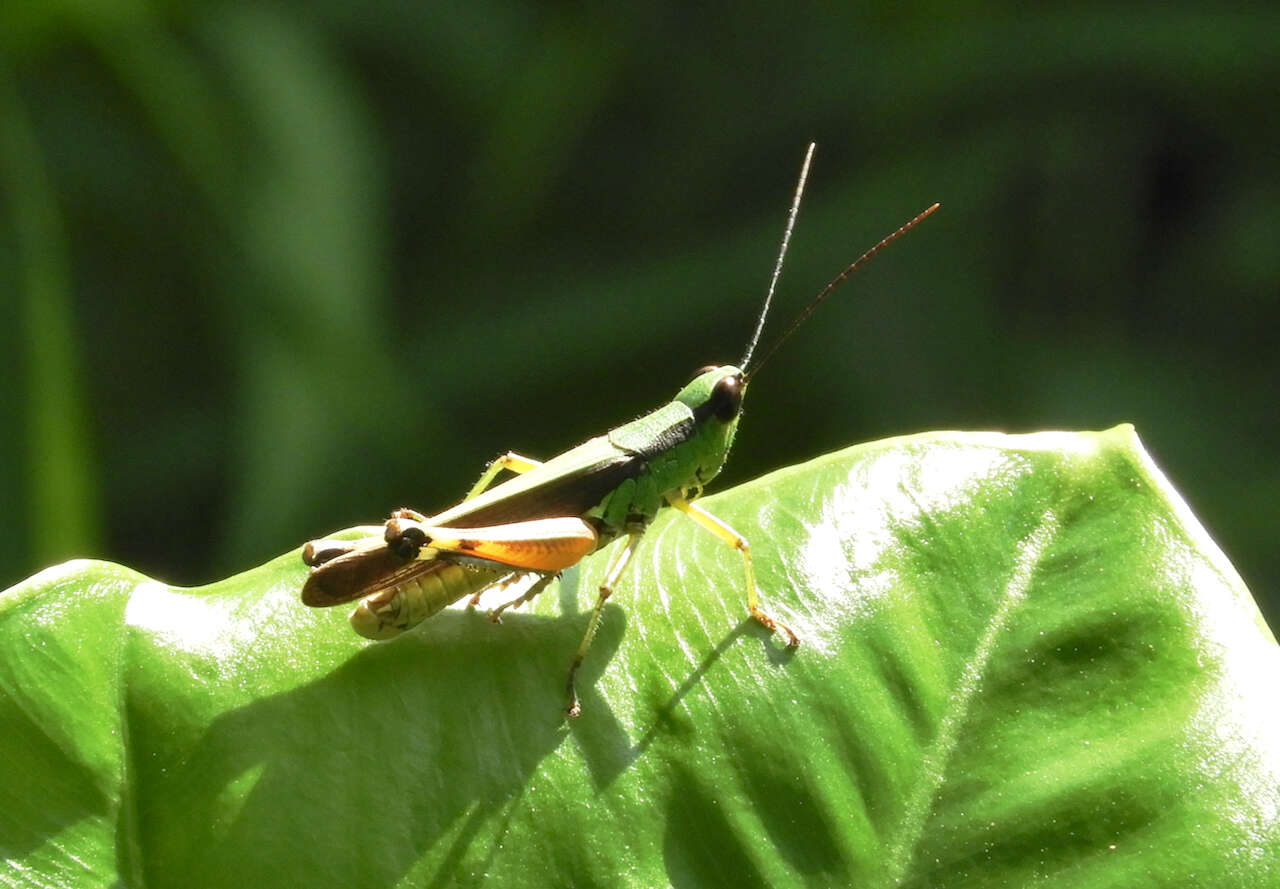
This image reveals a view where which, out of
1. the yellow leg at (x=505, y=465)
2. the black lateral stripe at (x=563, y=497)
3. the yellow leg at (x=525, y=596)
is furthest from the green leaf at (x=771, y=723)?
the yellow leg at (x=505, y=465)

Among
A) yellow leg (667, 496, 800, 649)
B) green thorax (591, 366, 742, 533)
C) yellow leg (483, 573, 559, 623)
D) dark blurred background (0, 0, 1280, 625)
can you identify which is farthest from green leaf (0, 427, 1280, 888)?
dark blurred background (0, 0, 1280, 625)

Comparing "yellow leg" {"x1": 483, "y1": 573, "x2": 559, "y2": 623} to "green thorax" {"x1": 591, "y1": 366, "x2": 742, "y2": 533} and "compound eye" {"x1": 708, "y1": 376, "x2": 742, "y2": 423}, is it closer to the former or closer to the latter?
"green thorax" {"x1": 591, "y1": 366, "x2": 742, "y2": 533}

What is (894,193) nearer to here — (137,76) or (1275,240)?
(1275,240)

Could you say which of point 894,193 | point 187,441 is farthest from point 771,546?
point 187,441

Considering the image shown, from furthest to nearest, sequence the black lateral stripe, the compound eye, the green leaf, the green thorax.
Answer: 1. the compound eye
2. the green thorax
3. the black lateral stripe
4. the green leaf

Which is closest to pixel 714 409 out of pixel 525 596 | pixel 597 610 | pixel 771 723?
pixel 525 596

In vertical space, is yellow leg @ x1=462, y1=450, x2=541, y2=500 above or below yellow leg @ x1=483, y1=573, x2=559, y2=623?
above

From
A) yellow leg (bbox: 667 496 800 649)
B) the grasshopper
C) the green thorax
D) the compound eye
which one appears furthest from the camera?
the compound eye

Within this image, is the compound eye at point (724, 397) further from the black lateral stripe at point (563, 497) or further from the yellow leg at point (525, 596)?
the yellow leg at point (525, 596)
